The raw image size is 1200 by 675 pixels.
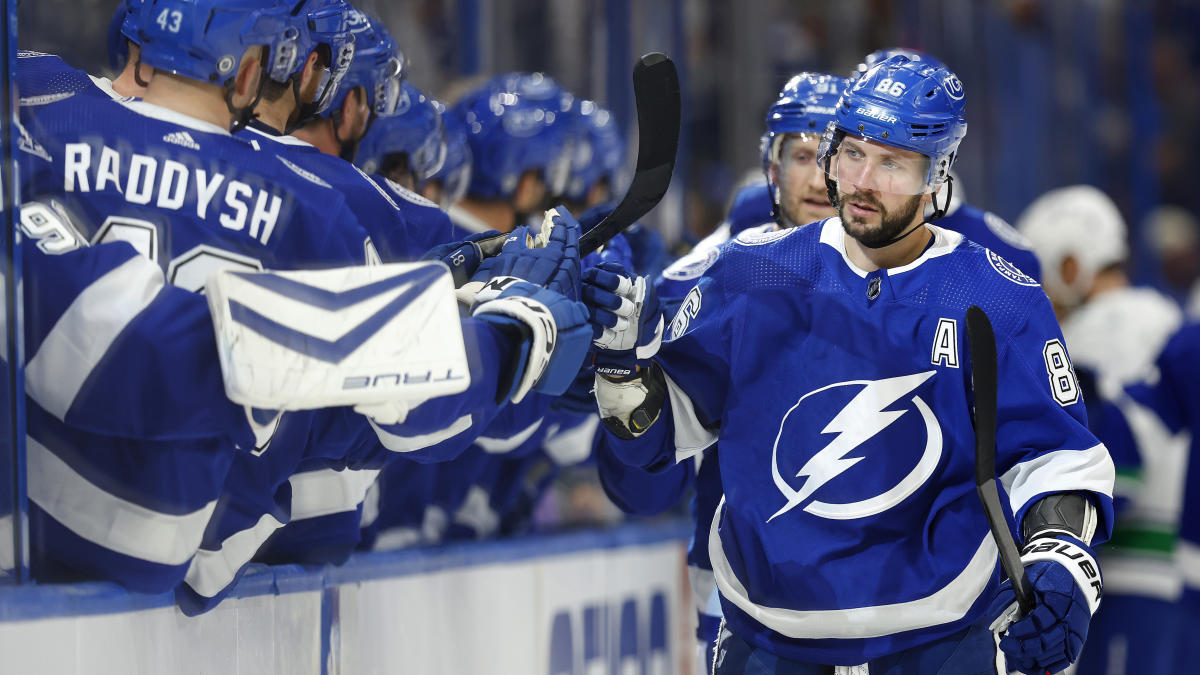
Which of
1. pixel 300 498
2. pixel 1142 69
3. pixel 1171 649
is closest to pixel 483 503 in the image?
pixel 300 498

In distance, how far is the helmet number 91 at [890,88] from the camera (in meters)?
2.44

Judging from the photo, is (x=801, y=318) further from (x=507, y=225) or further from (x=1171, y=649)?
(x=1171, y=649)

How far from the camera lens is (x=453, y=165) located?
11.9ft

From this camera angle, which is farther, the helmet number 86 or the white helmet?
the white helmet

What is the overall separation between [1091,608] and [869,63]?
0.99 metres

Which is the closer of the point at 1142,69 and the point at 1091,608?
the point at 1091,608

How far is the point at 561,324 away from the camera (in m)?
2.17

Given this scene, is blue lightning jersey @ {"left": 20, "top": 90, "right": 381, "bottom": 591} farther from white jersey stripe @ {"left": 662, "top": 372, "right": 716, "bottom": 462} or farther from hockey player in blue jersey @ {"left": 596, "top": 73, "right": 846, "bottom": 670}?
hockey player in blue jersey @ {"left": 596, "top": 73, "right": 846, "bottom": 670}

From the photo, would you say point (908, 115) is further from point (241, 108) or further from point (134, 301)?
point (134, 301)

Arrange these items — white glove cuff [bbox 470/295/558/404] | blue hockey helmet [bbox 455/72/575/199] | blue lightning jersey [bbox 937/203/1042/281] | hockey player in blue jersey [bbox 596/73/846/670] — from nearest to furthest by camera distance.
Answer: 1. white glove cuff [bbox 470/295/558/404]
2. hockey player in blue jersey [bbox 596/73/846/670]
3. blue lightning jersey [bbox 937/203/1042/281]
4. blue hockey helmet [bbox 455/72/575/199]

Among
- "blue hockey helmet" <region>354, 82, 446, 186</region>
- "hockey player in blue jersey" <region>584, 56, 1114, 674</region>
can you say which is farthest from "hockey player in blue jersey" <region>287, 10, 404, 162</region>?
"hockey player in blue jersey" <region>584, 56, 1114, 674</region>

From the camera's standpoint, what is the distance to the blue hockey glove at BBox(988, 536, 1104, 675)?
7.00ft

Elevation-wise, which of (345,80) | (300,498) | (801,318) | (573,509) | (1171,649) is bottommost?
(1171,649)

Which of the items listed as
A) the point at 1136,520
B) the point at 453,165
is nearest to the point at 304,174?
the point at 453,165
